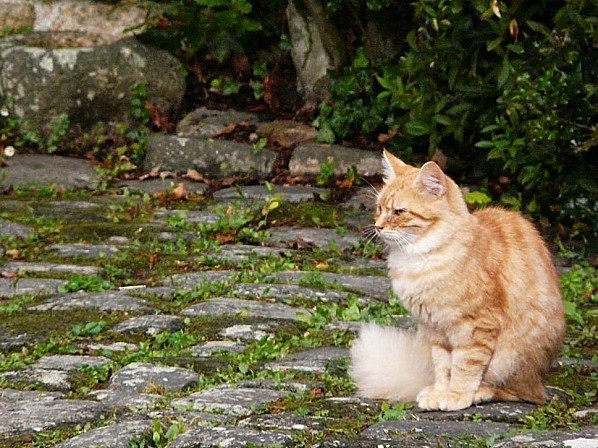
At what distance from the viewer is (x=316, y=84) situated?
10.4 m

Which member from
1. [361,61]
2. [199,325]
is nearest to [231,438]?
[199,325]

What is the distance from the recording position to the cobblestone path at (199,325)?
4.03 meters

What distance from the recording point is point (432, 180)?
15.7 ft

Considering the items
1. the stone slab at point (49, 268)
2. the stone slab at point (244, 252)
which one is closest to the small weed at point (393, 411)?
the stone slab at point (244, 252)

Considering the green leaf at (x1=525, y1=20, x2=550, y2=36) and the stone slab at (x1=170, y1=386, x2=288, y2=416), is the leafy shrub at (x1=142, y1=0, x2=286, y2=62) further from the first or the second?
the stone slab at (x1=170, y1=386, x2=288, y2=416)

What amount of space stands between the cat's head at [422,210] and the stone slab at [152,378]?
1005 mm

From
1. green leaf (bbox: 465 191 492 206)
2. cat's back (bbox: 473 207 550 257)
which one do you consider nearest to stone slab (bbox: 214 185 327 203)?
green leaf (bbox: 465 191 492 206)

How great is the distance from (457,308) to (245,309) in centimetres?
166

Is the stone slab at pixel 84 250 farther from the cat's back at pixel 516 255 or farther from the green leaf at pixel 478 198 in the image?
the cat's back at pixel 516 255

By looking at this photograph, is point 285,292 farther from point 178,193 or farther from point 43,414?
point 178,193

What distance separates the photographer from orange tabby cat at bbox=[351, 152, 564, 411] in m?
4.52

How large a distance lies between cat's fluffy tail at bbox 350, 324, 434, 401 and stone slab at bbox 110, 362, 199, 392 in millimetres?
690

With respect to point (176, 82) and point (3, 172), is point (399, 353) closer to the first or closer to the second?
point (3, 172)

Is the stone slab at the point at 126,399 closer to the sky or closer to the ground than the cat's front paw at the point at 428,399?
closer to the ground
